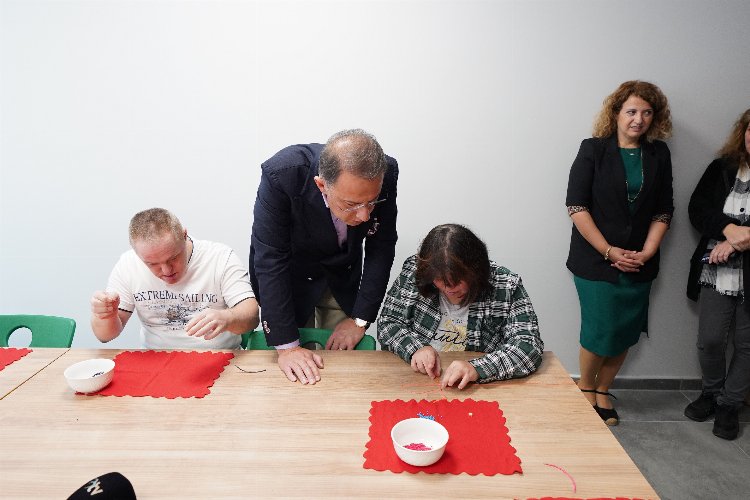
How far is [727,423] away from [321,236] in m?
2.34

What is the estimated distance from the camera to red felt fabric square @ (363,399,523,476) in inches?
42.9

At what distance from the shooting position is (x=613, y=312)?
2.50 meters

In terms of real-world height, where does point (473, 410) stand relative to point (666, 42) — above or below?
below

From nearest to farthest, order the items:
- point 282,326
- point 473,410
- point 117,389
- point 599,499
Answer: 1. point 599,499
2. point 473,410
3. point 117,389
4. point 282,326

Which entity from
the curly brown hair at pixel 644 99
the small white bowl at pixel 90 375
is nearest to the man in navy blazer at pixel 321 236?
the small white bowl at pixel 90 375

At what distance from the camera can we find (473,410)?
4.29 ft

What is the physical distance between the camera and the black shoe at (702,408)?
2.63m

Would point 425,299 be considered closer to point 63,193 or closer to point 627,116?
point 627,116

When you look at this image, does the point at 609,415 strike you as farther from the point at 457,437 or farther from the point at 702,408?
the point at 457,437

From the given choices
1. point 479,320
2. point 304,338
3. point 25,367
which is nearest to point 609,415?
point 479,320

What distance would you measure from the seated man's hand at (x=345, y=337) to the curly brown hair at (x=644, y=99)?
1.65 m

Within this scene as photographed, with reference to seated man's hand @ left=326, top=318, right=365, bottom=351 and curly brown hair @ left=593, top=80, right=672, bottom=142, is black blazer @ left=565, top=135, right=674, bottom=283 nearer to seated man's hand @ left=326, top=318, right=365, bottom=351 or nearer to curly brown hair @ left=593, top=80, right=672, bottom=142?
curly brown hair @ left=593, top=80, right=672, bottom=142

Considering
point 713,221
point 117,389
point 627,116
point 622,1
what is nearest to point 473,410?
point 117,389

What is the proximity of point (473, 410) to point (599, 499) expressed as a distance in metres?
0.38
